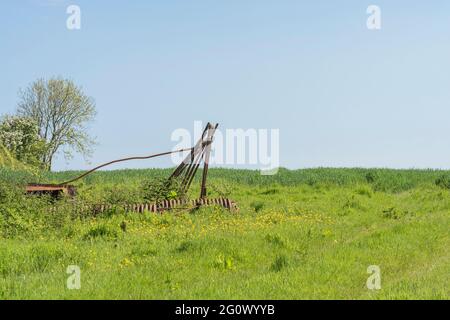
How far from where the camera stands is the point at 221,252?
12.4 m

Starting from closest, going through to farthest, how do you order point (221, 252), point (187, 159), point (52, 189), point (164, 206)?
point (221, 252), point (164, 206), point (52, 189), point (187, 159)

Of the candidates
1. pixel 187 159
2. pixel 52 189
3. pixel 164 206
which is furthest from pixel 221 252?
pixel 52 189

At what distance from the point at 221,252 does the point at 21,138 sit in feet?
128

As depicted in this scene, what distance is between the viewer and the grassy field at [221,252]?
9.69 meters

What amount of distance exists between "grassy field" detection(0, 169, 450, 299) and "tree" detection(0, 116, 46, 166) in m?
24.7

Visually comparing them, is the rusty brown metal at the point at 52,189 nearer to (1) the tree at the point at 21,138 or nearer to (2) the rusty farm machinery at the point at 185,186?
(2) the rusty farm machinery at the point at 185,186

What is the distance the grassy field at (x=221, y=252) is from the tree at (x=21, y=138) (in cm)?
2473

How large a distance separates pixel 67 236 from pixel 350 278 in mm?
8652

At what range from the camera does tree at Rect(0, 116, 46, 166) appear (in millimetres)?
46531

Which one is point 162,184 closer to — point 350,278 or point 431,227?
point 431,227

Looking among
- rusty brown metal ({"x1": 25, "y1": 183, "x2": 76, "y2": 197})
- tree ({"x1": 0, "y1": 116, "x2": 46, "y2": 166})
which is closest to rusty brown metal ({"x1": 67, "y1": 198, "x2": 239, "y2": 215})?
rusty brown metal ({"x1": 25, "y1": 183, "x2": 76, "y2": 197})

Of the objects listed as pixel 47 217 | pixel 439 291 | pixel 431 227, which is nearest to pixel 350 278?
pixel 439 291

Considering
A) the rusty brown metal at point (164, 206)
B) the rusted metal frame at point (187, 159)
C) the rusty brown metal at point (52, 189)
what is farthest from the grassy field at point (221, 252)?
the rusted metal frame at point (187, 159)

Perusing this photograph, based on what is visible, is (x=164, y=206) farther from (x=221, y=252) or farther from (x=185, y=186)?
(x=221, y=252)
